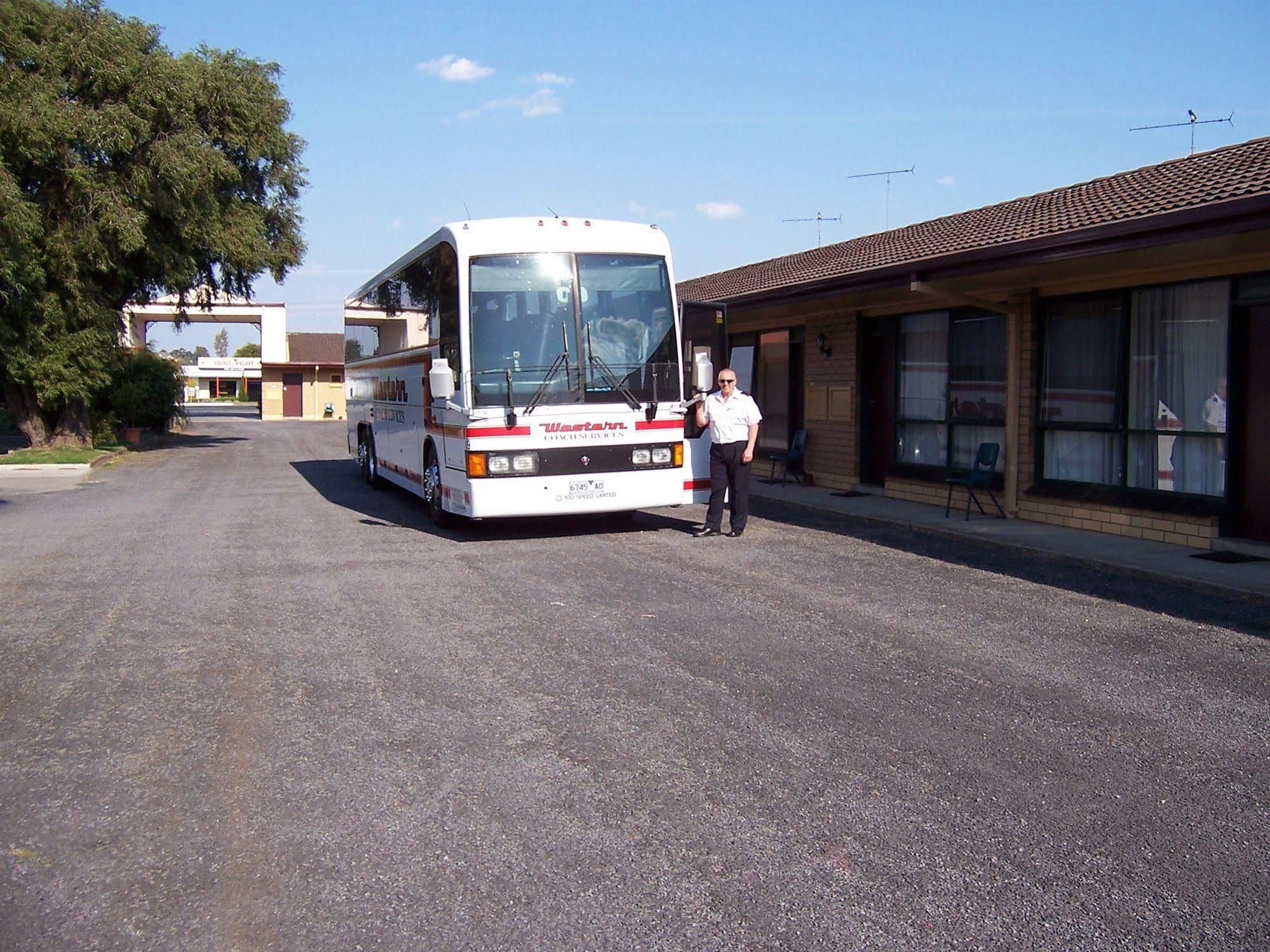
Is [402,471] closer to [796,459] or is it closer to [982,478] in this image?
[796,459]

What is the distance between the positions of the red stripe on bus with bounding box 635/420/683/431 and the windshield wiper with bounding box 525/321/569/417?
2.86ft

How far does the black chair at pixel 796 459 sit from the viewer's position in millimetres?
17312

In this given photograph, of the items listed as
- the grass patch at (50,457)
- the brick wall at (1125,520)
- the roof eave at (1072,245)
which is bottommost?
the brick wall at (1125,520)

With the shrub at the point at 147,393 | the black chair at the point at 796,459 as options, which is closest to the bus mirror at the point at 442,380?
the black chair at the point at 796,459

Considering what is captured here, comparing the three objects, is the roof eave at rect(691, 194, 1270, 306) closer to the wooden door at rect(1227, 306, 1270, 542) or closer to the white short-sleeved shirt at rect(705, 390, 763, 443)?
the wooden door at rect(1227, 306, 1270, 542)

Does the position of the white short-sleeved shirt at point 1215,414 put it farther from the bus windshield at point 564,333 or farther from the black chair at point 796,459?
the black chair at point 796,459

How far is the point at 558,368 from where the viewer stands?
11.1 meters

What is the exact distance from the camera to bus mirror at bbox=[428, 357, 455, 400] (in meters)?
10.8

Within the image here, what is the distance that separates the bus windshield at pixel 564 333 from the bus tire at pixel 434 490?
1.75 m

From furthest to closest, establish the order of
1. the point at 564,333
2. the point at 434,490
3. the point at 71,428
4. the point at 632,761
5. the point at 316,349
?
the point at 316,349 < the point at 71,428 < the point at 434,490 < the point at 564,333 < the point at 632,761

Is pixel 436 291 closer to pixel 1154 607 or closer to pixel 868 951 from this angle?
pixel 1154 607

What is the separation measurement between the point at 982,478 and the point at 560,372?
5143 mm

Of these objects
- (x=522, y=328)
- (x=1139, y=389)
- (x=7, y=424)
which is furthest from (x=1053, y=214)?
(x=7, y=424)

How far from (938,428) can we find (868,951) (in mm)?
12110
